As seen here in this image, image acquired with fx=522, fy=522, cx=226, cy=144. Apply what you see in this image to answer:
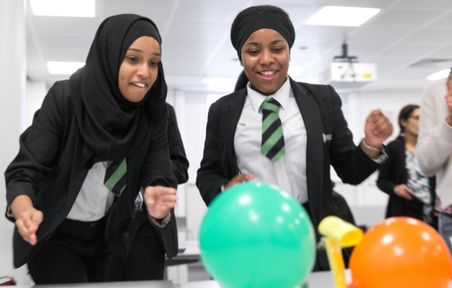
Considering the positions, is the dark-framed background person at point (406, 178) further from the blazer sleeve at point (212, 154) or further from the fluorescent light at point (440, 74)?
the fluorescent light at point (440, 74)

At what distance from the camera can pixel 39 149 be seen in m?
1.59

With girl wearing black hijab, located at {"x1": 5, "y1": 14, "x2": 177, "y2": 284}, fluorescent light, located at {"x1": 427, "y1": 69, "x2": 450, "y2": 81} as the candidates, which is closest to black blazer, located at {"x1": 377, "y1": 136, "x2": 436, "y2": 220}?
girl wearing black hijab, located at {"x1": 5, "y1": 14, "x2": 177, "y2": 284}

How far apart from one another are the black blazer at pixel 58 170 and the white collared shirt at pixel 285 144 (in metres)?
0.28

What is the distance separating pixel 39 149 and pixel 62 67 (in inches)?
294

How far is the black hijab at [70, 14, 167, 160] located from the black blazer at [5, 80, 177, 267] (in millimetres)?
35

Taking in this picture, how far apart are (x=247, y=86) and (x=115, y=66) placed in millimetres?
489

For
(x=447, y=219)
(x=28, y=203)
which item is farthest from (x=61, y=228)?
(x=447, y=219)

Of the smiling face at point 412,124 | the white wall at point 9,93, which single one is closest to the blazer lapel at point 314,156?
the white wall at point 9,93

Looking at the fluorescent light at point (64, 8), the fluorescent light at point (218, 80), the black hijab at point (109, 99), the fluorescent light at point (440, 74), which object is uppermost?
the fluorescent light at point (64, 8)

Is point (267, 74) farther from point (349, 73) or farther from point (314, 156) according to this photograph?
point (349, 73)

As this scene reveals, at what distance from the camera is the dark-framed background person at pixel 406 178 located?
12.0ft

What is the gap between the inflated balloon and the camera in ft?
2.53

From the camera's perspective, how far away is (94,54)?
1.80 metres

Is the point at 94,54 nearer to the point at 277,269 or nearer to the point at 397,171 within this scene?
the point at 277,269
